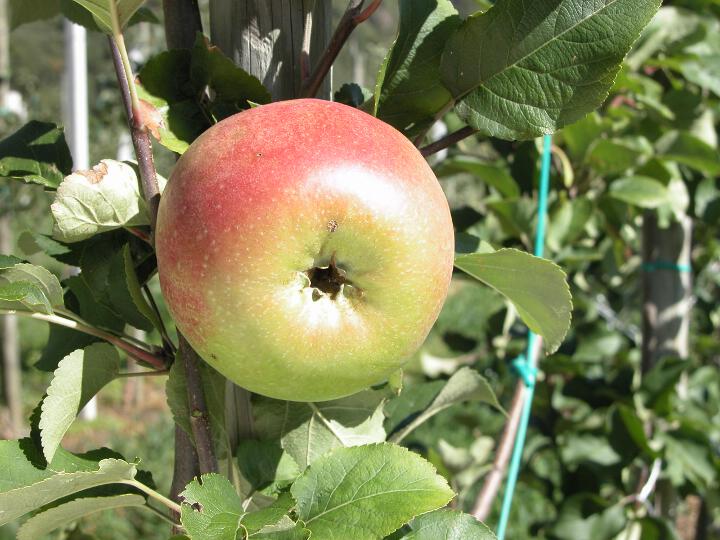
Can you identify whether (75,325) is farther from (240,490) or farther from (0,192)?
(0,192)

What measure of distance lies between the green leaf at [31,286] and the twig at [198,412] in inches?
4.0

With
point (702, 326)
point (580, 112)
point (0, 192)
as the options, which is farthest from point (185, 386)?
point (0, 192)

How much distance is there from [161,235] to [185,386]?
0.49 feet

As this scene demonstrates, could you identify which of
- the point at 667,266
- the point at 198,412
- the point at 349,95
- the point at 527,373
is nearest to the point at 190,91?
the point at 349,95

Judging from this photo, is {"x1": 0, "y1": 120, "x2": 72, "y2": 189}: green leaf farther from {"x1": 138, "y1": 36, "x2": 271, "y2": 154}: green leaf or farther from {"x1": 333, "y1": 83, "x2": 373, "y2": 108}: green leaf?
{"x1": 333, "y1": 83, "x2": 373, "y2": 108}: green leaf

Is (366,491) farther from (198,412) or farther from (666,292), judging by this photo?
(666,292)

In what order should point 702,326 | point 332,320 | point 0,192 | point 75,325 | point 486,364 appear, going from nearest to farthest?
point 332,320, point 75,325, point 486,364, point 702,326, point 0,192

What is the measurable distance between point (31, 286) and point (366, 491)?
0.89 ft

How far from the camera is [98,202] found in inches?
22.3

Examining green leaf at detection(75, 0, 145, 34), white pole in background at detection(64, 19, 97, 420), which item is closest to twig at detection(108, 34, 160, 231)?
green leaf at detection(75, 0, 145, 34)

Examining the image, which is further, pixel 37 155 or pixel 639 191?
pixel 639 191

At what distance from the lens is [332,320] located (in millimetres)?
503

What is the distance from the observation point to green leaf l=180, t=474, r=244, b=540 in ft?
1.62

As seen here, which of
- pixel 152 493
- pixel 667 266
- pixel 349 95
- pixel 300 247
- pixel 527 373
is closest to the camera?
pixel 300 247
